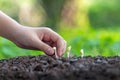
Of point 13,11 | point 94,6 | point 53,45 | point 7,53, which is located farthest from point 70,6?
point 53,45

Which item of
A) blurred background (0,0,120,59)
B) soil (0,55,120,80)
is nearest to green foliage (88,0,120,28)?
blurred background (0,0,120,59)

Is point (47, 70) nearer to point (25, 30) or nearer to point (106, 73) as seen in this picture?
point (106, 73)

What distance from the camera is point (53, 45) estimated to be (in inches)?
68.4

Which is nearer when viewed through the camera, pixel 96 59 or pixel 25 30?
pixel 96 59

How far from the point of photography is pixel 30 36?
1644 millimetres

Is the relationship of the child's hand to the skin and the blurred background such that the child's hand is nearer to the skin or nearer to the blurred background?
the skin

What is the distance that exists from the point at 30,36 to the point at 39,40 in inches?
1.6

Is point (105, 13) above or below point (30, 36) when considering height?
above

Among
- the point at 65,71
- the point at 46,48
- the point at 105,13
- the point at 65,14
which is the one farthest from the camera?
the point at 105,13

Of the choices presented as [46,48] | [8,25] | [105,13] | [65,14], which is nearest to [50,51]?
[46,48]

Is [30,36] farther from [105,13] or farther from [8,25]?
[105,13]

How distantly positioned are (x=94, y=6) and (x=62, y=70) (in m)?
10.7

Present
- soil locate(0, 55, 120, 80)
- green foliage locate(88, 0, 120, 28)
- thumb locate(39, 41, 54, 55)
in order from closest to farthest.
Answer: soil locate(0, 55, 120, 80)
thumb locate(39, 41, 54, 55)
green foliage locate(88, 0, 120, 28)

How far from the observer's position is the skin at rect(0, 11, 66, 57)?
5.35 feet
